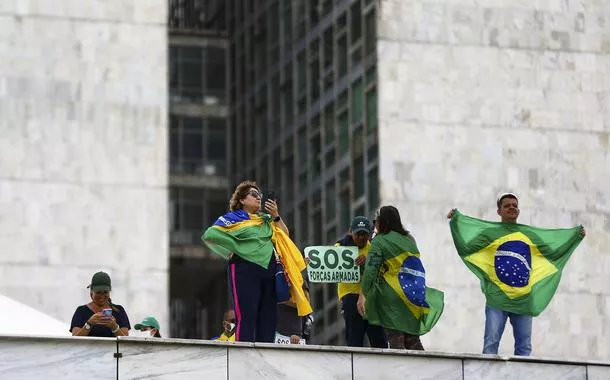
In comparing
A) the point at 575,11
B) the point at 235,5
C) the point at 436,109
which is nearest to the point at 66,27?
the point at 436,109

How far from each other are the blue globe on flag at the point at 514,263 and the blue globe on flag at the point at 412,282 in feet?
3.90

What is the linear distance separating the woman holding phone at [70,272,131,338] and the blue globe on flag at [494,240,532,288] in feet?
15.9

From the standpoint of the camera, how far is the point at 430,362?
27.3 m

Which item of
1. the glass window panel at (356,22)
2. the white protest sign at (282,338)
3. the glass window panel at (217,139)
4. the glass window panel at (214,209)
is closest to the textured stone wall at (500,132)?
the glass window panel at (356,22)

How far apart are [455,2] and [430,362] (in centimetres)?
3357

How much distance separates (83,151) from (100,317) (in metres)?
29.8

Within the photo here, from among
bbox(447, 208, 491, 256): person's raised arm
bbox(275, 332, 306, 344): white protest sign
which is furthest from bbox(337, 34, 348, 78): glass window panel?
bbox(275, 332, 306, 344): white protest sign

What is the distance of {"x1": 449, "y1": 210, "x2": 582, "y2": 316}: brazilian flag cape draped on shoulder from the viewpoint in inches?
1141

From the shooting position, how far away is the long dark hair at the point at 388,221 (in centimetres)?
2839

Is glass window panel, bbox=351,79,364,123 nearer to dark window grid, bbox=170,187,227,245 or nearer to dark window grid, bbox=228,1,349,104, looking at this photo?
dark window grid, bbox=228,1,349,104

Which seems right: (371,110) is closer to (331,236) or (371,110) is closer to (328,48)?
(331,236)

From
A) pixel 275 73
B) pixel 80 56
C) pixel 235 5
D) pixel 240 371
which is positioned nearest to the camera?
pixel 240 371

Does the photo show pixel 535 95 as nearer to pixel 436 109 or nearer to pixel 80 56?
pixel 436 109

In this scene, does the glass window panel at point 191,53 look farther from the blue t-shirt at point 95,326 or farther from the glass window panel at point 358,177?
the blue t-shirt at point 95,326
